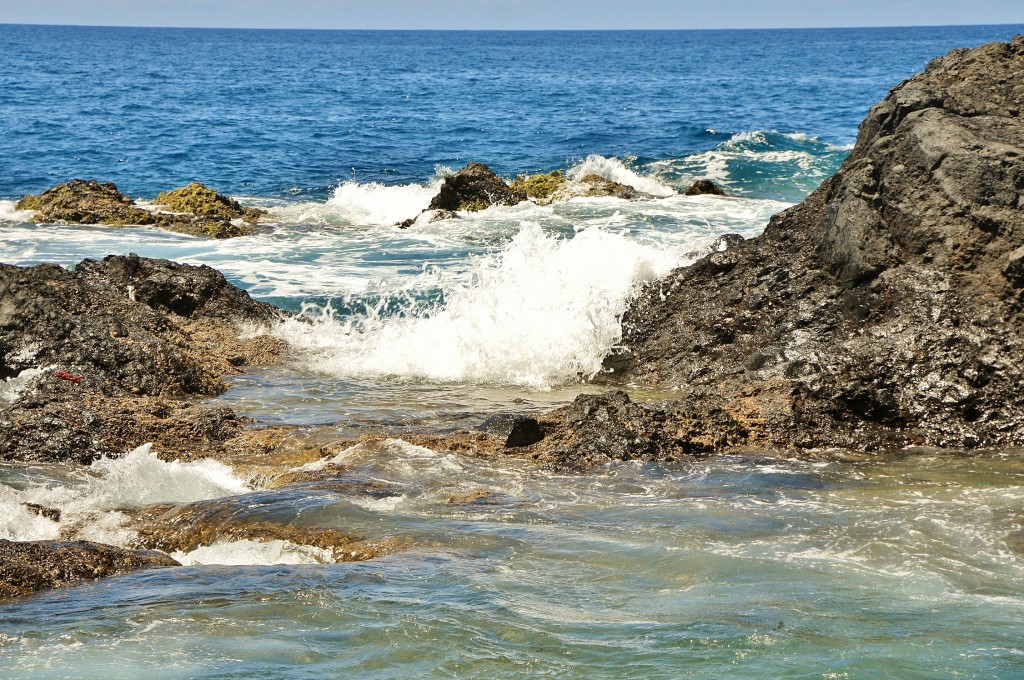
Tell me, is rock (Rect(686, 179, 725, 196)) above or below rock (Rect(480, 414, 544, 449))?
below

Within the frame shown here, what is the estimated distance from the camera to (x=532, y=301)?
28.4 feet

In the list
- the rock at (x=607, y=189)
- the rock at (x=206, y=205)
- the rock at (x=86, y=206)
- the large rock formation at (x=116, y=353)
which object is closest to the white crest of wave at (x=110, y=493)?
the large rock formation at (x=116, y=353)

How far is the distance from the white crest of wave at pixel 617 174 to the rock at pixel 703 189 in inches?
20.3

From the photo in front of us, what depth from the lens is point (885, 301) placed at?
655 centimetres

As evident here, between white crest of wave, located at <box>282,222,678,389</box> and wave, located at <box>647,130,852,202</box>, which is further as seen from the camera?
wave, located at <box>647,130,852,202</box>

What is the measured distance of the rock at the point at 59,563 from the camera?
3.84 meters

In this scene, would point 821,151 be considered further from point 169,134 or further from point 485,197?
point 169,134

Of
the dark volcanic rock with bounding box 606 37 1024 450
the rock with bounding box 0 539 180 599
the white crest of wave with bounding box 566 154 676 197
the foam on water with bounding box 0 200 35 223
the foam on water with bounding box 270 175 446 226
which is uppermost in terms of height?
the dark volcanic rock with bounding box 606 37 1024 450

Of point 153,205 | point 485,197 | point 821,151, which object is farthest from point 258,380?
point 821,151

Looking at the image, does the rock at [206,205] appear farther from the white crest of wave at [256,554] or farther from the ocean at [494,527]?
the white crest of wave at [256,554]

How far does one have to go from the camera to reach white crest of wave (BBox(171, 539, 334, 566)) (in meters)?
4.50

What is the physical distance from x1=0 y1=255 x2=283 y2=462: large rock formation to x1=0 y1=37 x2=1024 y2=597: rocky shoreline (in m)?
0.02

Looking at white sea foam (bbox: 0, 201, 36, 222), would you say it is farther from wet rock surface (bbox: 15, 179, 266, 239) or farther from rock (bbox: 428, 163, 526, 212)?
rock (bbox: 428, 163, 526, 212)

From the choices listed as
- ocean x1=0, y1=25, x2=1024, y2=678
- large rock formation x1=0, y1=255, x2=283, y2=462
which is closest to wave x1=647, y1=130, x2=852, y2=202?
ocean x1=0, y1=25, x2=1024, y2=678
